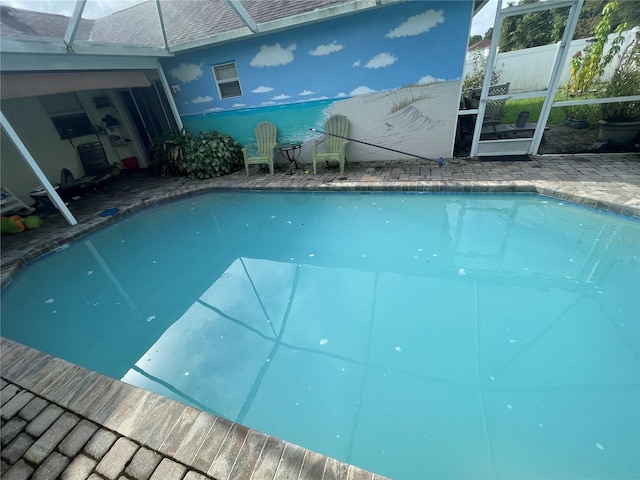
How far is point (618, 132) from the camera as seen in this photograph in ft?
15.3

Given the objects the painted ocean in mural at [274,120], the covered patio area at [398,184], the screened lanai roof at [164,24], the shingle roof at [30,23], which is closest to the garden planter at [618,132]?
the covered patio area at [398,184]

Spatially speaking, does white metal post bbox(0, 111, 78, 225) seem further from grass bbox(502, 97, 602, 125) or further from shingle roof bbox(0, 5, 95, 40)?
grass bbox(502, 97, 602, 125)

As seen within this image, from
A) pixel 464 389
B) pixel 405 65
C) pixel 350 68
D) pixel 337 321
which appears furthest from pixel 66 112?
pixel 464 389

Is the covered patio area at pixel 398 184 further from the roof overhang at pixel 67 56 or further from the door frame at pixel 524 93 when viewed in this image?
the roof overhang at pixel 67 56

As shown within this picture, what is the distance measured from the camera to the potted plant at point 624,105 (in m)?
4.35

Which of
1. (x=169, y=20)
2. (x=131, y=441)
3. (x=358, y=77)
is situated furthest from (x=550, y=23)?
(x=169, y=20)

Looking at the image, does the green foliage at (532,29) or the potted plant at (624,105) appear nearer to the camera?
the green foliage at (532,29)

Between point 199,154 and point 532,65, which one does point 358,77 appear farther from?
point 199,154

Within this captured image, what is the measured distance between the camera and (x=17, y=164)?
18.7ft

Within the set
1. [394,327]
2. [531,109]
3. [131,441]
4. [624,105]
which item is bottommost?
[394,327]

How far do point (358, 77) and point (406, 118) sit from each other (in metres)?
1.19

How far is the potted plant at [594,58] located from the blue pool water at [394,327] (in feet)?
9.71

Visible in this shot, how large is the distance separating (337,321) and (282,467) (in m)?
1.36

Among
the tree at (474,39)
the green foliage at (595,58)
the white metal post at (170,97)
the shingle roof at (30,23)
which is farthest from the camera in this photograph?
the white metal post at (170,97)
